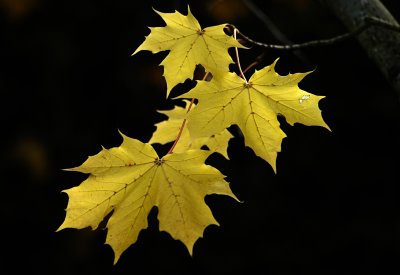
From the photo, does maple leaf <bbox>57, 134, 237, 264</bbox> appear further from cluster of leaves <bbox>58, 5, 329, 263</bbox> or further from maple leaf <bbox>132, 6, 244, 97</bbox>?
maple leaf <bbox>132, 6, 244, 97</bbox>

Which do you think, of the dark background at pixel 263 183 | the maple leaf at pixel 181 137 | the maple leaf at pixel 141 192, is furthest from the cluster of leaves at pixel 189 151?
the dark background at pixel 263 183

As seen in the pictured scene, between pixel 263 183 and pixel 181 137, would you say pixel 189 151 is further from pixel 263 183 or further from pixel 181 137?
pixel 263 183

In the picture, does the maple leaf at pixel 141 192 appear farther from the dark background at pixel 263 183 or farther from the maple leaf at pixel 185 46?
the dark background at pixel 263 183

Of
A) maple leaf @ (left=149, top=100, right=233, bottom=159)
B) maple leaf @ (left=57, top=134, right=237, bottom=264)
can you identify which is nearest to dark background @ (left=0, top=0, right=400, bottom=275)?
maple leaf @ (left=149, top=100, right=233, bottom=159)

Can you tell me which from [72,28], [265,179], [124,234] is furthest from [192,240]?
[72,28]

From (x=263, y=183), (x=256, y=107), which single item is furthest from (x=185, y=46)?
(x=263, y=183)

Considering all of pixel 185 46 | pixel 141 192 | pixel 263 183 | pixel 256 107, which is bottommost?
pixel 263 183

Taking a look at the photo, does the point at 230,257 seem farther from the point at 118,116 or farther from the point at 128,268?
the point at 118,116
